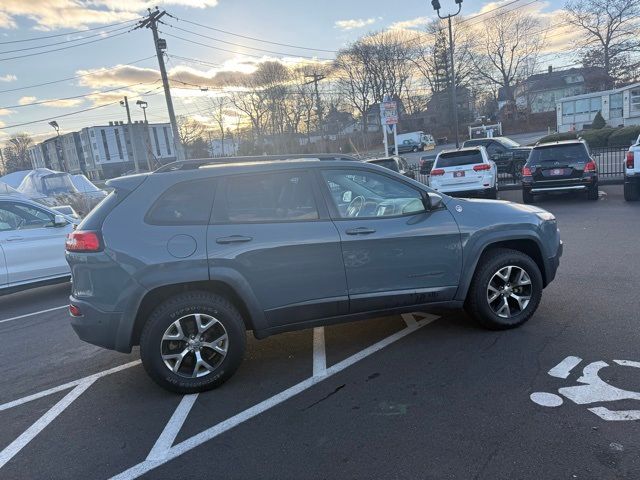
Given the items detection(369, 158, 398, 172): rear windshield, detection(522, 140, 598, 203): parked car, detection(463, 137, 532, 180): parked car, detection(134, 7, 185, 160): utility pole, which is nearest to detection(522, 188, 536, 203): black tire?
detection(522, 140, 598, 203): parked car

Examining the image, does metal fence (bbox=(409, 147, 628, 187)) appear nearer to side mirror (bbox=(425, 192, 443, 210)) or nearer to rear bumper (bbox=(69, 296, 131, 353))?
side mirror (bbox=(425, 192, 443, 210))

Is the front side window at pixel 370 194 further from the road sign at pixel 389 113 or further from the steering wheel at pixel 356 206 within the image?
the road sign at pixel 389 113

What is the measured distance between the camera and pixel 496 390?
3.41m

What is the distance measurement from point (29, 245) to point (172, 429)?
551 centimetres

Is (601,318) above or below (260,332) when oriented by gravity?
below

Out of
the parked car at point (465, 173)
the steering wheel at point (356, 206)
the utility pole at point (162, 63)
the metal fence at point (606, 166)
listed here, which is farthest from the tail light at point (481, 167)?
the utility pole at point (162, 63)

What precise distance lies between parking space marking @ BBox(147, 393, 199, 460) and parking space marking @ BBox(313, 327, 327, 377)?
1.03m

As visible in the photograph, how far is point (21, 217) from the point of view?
745 cm

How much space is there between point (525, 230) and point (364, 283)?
174 cm

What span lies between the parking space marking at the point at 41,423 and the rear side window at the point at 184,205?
1.71 m

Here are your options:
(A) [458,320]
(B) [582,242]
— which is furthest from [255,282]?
(B) [582,242]

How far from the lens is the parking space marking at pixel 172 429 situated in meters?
3.03

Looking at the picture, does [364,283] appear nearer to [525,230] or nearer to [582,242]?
[525,230]

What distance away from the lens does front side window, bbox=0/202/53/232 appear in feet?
23.9
